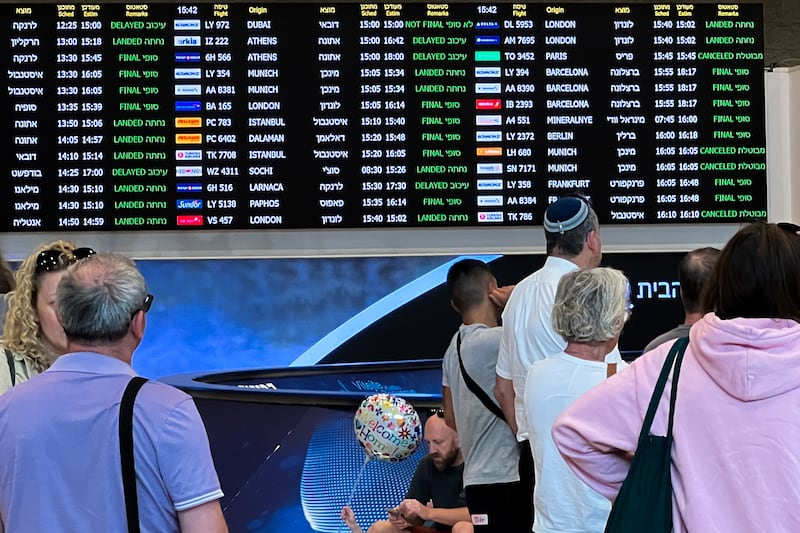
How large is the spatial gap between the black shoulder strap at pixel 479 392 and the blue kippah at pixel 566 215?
0.57m

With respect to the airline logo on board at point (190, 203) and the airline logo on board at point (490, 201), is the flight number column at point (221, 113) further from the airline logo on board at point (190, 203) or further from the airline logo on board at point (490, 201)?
the airline logo on board at point (490, 201)

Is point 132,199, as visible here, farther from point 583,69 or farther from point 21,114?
point 583,69

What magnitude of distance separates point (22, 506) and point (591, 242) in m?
2.05

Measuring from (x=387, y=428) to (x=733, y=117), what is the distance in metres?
3.02

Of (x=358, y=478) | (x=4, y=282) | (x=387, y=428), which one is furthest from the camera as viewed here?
(x=358, y=478)

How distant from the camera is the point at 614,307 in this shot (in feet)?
8.23

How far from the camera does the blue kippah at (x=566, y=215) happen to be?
10.6 feet

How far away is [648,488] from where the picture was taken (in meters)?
1.58

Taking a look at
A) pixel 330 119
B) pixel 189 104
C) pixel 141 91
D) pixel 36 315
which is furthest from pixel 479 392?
pixel 141 91

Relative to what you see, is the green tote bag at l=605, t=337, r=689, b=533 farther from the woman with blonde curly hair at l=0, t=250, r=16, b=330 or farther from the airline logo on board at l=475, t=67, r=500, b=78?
the airline logo on board at l=475, t=67, r=500, b=78

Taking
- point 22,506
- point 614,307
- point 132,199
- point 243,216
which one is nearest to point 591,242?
point 614,307

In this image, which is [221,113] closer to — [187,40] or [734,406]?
[187,40]

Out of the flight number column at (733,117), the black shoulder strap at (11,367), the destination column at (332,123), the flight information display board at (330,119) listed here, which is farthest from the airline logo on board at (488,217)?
the black shoulder strap at (11,367)

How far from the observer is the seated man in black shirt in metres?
3.68
